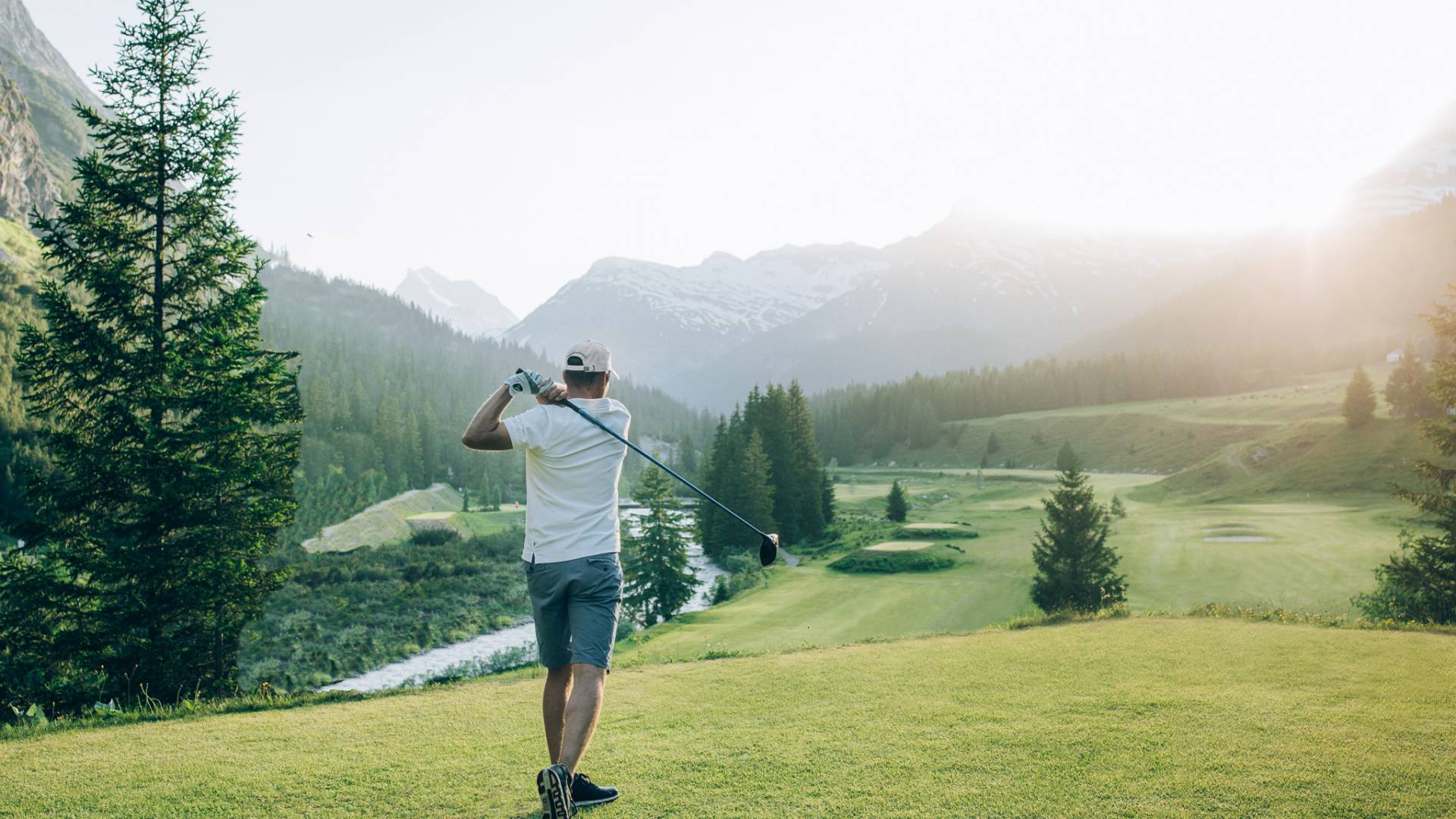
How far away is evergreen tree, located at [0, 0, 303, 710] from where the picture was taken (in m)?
13.7

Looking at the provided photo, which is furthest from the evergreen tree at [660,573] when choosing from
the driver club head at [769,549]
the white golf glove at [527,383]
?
the white golf glove at [527,383]

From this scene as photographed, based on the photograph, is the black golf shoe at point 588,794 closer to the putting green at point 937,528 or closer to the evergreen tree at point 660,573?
the evergreen tree at point 660,573

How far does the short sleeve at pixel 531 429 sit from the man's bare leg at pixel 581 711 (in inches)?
58.8

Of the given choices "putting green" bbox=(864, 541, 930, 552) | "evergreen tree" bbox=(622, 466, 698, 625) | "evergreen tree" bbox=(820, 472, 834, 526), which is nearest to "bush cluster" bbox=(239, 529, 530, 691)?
"evergreen tree" bbox=(622, 466, 698, 625)

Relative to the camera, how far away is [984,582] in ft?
122

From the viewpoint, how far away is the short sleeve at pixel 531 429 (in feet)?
16.6

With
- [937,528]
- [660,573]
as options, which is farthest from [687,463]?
[660,573]

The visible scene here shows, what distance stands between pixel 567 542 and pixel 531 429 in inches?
31.6

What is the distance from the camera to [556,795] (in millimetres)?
4359

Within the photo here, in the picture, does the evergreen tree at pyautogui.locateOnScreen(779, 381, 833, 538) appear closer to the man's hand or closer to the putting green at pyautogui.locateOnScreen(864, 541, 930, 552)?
the putting green at pyautogui.locateOnScreen(864, 541, 930, 552)

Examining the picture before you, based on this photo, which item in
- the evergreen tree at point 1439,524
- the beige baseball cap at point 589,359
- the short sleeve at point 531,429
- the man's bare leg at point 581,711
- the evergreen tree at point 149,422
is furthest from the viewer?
the evergreen tree at point 1439,524

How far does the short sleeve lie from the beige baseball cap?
0.50 metres

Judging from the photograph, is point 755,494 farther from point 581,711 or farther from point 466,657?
point 581,711

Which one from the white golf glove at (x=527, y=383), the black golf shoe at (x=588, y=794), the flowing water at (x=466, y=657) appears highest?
the white golf glove at (x=527, y=383)
